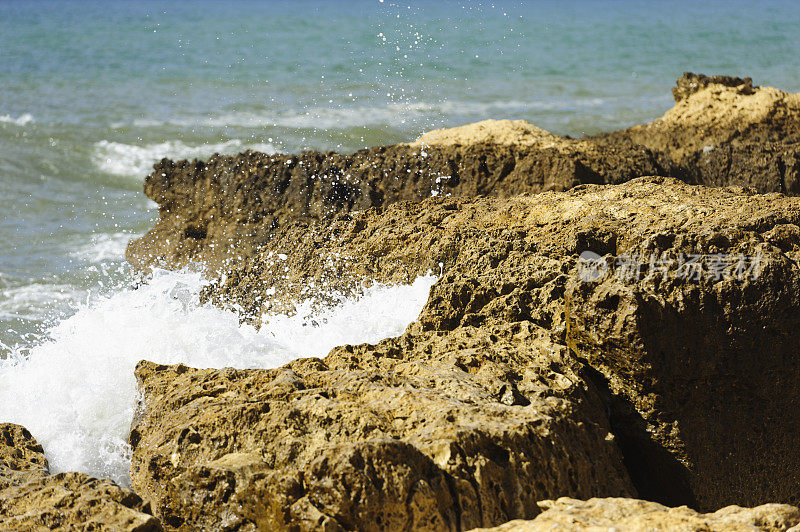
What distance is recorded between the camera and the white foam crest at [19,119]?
47.5ft

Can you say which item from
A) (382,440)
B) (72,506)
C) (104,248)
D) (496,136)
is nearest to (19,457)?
(72,506)

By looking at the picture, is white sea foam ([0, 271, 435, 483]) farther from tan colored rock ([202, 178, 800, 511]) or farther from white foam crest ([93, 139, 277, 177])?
white foam crest ([93, 139, 277, 177])

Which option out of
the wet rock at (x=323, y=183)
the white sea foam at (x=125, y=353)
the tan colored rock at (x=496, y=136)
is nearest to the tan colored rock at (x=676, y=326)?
the white sea foam at (x=125, y=353)

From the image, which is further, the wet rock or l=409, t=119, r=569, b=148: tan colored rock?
l=409, t=119, r=569, b=148: tan colored rock

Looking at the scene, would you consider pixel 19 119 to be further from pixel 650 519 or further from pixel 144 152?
pixel 650 519

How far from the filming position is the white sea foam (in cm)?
373

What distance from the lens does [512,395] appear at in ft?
9.55

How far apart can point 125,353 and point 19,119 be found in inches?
456

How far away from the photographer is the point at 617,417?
3246mm

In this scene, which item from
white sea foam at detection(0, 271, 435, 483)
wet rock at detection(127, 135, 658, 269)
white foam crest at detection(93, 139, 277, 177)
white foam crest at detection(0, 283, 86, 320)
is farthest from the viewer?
white foam crest at detection(93, 139, 277, 177)

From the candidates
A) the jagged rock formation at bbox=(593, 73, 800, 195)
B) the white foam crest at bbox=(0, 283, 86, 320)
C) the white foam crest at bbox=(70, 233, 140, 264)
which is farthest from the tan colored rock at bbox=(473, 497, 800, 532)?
the white foam crest at bbox=(70, 233, 140, 264)

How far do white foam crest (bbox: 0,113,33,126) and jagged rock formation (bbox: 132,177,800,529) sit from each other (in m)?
12.0

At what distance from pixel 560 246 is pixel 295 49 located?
19.4 metres

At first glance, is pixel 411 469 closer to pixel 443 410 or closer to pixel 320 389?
pixel 443 410
